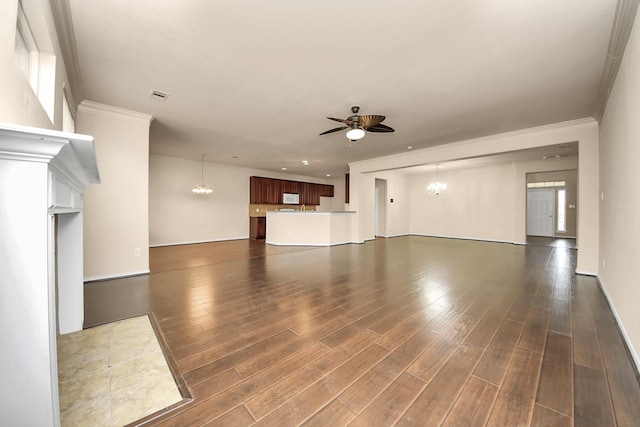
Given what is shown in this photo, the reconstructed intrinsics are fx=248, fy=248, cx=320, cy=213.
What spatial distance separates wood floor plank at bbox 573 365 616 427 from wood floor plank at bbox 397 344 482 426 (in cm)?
51

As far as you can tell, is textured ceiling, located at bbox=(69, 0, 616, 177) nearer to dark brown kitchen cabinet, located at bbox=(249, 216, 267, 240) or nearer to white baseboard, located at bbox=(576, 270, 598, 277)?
white baseboard, located at bbox=(576, 270, 598, 277)

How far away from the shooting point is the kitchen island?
727 centimetres

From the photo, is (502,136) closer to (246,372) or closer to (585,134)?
(585,134)

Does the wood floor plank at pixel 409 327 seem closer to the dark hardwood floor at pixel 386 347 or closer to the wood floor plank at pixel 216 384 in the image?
Result: the dark hardwood floor at pixel 386 347

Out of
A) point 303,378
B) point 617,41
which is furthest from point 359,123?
point 303,378

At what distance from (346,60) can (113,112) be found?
3.53 m

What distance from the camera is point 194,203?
7781 millimetres

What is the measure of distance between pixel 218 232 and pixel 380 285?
6423 mm

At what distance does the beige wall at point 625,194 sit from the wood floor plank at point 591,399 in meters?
0.42

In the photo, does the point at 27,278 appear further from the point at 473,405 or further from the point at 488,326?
the point at 488,326

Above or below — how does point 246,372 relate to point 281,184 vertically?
below

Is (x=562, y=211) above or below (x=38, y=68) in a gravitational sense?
below

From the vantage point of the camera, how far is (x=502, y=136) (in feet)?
15.7

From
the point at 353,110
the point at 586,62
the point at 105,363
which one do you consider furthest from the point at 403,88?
the point at 105,363
